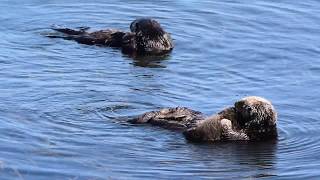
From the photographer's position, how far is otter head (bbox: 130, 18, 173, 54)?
14.9 m

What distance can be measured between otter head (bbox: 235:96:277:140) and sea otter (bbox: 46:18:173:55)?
469cm

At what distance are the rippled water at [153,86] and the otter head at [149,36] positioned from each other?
0.97 feet

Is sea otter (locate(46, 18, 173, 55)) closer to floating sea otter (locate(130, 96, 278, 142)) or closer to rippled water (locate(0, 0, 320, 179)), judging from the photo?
rippled water (locate(0, 0, 320, 179))

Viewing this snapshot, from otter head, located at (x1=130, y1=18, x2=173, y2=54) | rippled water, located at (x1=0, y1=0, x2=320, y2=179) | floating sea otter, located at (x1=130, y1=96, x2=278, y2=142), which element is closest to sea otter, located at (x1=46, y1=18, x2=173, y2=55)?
otter head, located at (x1=130, y1=18, x2=173, y2=54)

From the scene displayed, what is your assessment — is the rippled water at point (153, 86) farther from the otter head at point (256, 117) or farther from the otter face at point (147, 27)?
the otter face at point (147, 27)

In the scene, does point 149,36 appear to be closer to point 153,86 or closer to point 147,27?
point 147,27

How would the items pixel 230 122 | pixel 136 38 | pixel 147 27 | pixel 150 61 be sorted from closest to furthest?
pixel 230 122, pixel 150 61, pixel 136 38, pixel 147 27

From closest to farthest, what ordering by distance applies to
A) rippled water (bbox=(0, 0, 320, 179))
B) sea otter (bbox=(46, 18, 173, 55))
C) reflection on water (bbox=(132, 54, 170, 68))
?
rippled water (bbox=(0, 0, 320, 179)), reflection on water (bbox=(132, 54, 170, 68)), sea otter (bbox=(46, 18, 173, 55))

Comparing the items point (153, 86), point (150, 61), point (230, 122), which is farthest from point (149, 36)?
point (230, 122)

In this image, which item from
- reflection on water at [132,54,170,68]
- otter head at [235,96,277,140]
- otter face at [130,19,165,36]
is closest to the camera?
otter head at [235,96,277,140]

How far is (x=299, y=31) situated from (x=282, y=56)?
5.73 ft

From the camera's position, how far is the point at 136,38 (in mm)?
15039

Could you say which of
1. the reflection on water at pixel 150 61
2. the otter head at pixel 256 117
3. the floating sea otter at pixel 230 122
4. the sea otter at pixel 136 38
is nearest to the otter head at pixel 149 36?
the sea otter at pixel 136 38

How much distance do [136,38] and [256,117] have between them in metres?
5.17
